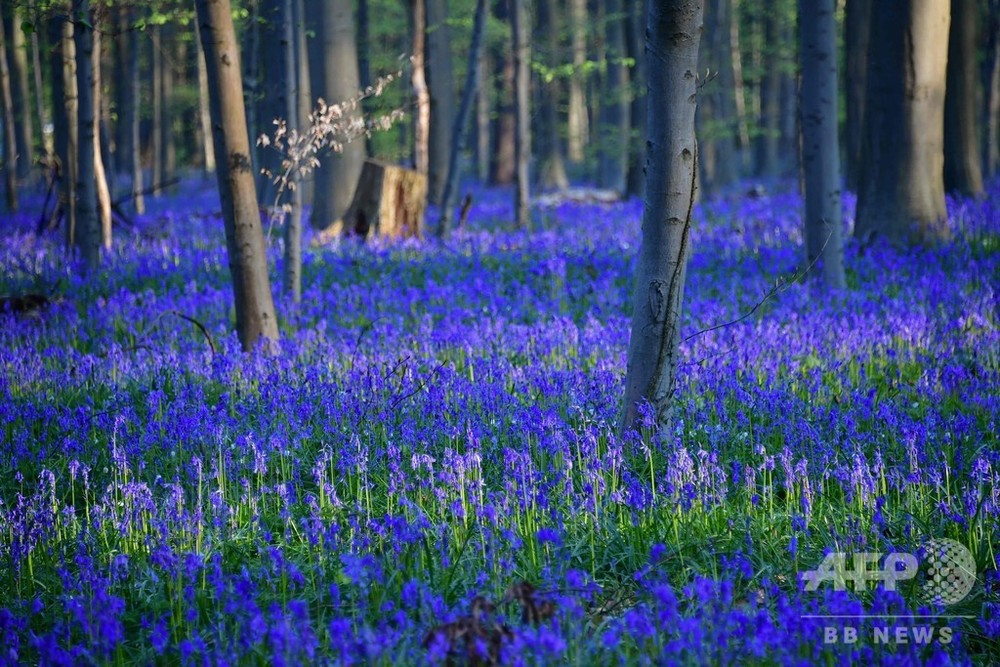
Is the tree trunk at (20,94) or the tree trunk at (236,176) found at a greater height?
the tree trunk at (20,94)

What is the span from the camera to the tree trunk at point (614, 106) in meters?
22.7

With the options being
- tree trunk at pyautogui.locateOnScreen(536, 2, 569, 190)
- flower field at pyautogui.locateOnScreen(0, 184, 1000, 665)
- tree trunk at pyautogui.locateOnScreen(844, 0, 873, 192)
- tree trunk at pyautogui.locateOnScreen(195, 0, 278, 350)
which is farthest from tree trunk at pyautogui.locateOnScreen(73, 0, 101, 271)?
tree trunk at pyautogui.locateOnScreen(536, 2, 569, 190)

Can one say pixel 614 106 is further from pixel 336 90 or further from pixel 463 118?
pixel 463 118

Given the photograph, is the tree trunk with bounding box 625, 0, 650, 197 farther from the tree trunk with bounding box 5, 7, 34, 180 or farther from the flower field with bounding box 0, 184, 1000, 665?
the tree trunk with bounding box 5, 7, 34, 180

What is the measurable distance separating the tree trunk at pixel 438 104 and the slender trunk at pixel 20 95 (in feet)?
33.5

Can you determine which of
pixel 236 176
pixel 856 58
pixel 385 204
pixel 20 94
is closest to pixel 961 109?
pixel 856 58

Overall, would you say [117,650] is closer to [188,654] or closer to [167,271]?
[188,654]

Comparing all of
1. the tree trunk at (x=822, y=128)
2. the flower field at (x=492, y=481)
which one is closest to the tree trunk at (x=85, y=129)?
the flower field at (x=492, y=481)

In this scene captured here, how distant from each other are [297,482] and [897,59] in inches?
343

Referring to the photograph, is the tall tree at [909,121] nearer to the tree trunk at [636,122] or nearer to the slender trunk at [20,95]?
the tree trunk at [636,122]

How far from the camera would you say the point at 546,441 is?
490 centimetres

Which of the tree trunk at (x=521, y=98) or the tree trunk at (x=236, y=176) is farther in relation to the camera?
the tree trunk at (x=521, y=98)

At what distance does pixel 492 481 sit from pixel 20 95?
2339 centimetres

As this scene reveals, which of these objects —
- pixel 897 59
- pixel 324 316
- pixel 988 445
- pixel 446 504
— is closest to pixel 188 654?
pixel 446 504
